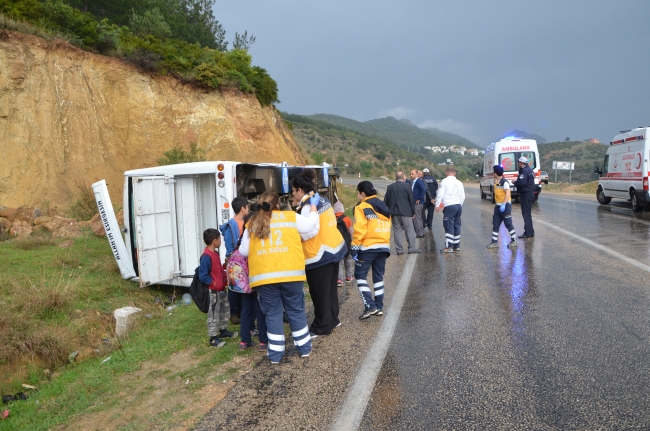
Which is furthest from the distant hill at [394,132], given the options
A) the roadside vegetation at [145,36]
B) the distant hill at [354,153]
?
the roadside vegetation at [145,36]

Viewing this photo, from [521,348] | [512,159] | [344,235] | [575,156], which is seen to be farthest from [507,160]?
[575,156]

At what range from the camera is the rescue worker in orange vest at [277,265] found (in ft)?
15.6

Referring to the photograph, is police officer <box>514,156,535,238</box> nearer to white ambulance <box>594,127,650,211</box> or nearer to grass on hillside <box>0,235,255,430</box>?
white ambulance <box>594,127,650,211</box>

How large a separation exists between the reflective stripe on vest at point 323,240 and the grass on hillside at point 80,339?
136cm

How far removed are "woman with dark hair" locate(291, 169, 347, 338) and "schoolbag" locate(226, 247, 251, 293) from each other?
69 cm

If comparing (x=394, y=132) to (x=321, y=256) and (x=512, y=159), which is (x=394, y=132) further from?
(x=321, y=256)

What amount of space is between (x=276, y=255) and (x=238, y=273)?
83 cm

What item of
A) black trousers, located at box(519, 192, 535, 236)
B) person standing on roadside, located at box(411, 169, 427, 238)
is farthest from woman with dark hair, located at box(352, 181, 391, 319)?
person standing on roadside, located at box(411, 169, 427, 238)

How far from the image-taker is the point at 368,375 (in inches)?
170

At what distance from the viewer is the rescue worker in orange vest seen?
4758 millimetres

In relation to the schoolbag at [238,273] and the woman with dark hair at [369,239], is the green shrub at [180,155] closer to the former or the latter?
the woman with dark hair at [369,239]

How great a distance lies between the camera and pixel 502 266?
8664mm

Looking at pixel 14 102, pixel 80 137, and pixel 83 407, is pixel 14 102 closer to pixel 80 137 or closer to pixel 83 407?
pixel 80 137

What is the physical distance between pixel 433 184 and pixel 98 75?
15.3m
